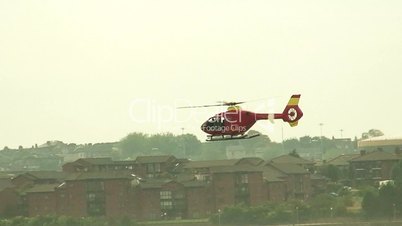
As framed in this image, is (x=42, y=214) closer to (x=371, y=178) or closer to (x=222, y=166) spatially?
(x=222, y=166)

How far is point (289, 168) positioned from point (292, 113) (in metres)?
69.4

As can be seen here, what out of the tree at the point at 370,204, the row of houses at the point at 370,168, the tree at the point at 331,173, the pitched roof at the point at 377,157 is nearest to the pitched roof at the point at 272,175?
the tree at the point at 331,173

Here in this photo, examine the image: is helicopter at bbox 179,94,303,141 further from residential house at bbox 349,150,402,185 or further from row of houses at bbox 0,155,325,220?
residential house at bbox 349,150,402,185

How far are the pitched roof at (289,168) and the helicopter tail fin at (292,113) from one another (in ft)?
214

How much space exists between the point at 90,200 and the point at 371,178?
3781 cm

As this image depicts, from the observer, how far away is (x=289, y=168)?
12406cm

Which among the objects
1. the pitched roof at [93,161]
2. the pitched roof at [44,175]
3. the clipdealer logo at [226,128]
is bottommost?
the clipdealer logo at [226,128]

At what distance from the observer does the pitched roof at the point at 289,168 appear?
121 meters

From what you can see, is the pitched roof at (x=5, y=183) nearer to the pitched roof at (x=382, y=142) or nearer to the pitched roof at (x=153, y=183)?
the pitched roof at (x=153, y=183)

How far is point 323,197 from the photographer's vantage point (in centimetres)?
10800

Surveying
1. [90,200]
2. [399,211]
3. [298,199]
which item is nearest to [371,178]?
[298,199]

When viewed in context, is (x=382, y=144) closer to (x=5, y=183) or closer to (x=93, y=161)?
(x=93, y=161)

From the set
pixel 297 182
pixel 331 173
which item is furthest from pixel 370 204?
pixel 331 173

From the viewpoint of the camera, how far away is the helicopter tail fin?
54.8 metres
